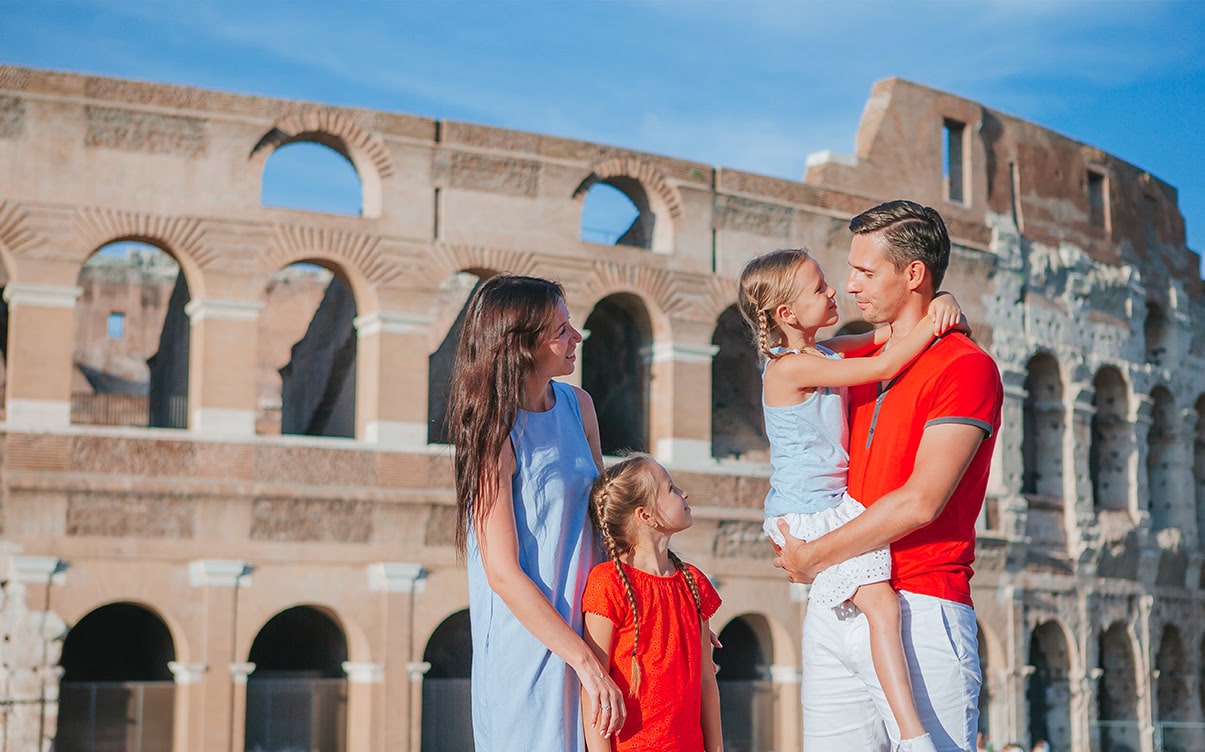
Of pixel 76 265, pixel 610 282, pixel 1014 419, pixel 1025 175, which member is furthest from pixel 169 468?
pixel 1025 175

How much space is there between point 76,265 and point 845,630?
12.4 metres

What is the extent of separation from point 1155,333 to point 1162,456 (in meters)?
1.99

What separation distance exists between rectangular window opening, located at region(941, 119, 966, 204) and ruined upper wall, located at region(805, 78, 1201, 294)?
8 cm

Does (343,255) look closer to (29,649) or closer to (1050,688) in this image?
(29,649)

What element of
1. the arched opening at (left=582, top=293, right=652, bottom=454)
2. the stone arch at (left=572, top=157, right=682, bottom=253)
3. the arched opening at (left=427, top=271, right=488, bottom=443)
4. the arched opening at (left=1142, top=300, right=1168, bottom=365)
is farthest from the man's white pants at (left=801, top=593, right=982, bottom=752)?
the arched opening at (left=1142, top=300, right=1168, bottom=365)

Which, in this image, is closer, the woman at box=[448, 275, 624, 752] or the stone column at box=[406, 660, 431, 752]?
the woman at box=[448, 275, 624, 752]

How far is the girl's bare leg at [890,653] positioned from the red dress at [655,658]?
617 millimetres

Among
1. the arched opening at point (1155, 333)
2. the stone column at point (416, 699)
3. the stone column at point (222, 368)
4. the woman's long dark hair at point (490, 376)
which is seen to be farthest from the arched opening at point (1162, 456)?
the woman's long dark hair at point (490, 376)

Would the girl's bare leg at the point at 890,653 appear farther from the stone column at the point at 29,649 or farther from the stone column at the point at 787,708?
the stone column at the point at 787,708

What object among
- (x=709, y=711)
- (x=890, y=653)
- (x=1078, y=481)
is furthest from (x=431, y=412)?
(x=890, y=653)

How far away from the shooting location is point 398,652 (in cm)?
1509

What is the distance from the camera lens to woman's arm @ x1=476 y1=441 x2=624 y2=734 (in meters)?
3.48

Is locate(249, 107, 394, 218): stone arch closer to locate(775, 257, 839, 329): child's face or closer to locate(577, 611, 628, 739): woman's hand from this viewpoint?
locate(775, 257, 839, 329): child's face

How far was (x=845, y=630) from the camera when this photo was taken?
11.7 feet
